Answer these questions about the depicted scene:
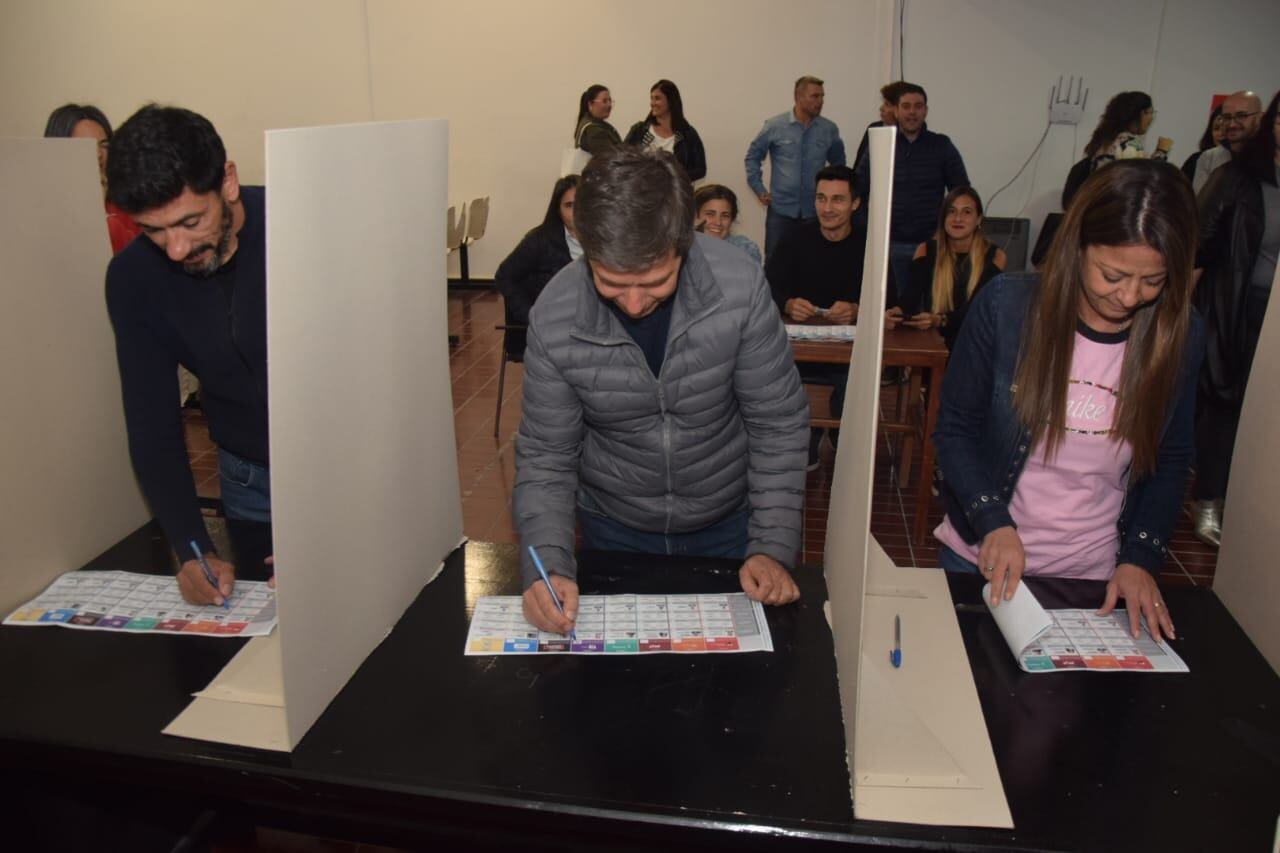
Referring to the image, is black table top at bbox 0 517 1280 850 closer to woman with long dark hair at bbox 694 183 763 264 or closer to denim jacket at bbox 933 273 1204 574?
denim jacket at bbox 933 273 1204 574

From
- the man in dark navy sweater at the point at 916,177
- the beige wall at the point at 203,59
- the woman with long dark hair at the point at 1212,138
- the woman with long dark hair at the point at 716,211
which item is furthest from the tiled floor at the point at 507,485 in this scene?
the beige wall at the point at 203,59

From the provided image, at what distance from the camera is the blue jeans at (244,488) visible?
1.87 m

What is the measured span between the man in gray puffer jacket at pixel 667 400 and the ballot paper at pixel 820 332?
6.18 ft

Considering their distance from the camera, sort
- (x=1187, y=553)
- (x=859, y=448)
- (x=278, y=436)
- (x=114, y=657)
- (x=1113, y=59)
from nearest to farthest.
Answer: (x=278, y=436) → (x=859, y=448) → (x=114, y=657) → (x=1187, y=553) → (x=1113, y=59)

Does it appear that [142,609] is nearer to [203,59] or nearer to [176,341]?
[176,341]

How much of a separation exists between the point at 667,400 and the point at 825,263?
8.91 feet

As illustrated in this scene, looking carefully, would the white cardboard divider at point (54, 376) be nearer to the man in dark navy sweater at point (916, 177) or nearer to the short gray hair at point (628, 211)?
the short gray hair at point (628, 211)

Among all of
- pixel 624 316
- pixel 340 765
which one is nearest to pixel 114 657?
pixel 340 765

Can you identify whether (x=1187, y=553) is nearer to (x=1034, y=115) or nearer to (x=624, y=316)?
(x=624, y=316)

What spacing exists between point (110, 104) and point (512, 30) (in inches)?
134

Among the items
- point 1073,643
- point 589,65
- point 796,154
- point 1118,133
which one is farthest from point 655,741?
point 589,65

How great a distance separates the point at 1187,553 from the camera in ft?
11.1

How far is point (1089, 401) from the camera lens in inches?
63.6

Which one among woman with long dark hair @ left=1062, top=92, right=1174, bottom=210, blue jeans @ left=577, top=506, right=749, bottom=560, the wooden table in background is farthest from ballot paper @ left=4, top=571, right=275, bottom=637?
woman with long dark hair @ left=1062, top=92, right=1174, bottom=210
